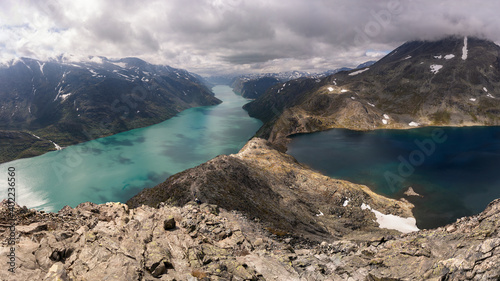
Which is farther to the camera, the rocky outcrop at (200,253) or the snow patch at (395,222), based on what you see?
the snow patch at (395,222)

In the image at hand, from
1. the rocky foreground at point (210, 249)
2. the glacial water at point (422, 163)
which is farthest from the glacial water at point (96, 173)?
the rocky foreground at point (210, 249)

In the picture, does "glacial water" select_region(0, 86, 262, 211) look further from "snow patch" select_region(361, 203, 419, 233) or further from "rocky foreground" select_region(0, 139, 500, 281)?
"snow patch" select_region(361, 203, 419, 233)

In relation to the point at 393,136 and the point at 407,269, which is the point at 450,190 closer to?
the point at 407,269

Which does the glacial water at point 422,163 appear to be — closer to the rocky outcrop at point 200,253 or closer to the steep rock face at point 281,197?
the steep rock face at point 281,197

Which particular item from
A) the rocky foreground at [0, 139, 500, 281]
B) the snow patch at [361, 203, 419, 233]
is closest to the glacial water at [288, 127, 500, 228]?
the snow patch at [361, 203, 419, 233]

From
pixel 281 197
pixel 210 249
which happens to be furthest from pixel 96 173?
pixel 210 249

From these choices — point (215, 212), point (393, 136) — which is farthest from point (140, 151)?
point (393, 136)
